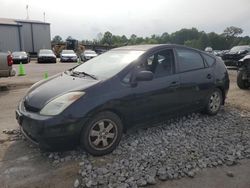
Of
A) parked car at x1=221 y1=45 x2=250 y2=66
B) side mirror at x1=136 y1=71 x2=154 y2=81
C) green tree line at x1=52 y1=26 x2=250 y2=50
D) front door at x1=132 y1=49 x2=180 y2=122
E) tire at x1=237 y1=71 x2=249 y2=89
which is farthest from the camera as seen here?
green tree line at x1=52 y1=26 x2=250 y2=50

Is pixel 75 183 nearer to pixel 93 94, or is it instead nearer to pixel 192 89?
pixel 93 94

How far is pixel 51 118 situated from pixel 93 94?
64 centimetres

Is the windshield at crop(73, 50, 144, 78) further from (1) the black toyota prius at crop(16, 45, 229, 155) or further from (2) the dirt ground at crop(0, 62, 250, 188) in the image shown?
(2) the dirt ground at crop(0, 62, 250, 188)

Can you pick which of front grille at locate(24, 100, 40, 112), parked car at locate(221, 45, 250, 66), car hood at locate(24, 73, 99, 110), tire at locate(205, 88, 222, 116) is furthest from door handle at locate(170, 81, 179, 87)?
parked car at locate(221, 45, 250, 66)

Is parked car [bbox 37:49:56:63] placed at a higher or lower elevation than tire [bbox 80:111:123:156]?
lower

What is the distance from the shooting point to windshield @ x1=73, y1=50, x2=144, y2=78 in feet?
14.1

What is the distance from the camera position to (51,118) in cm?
355

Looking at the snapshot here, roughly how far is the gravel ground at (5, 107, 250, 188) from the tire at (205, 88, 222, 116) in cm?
38

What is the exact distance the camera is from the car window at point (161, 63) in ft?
14.9

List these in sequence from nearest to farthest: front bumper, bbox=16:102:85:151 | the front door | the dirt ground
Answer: the dirt ground, front bumper, bbox=16:102:85:151, the front door

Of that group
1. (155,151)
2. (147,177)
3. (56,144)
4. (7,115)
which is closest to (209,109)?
(155,151)

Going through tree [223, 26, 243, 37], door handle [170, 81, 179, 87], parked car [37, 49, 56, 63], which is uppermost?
tree [223, 26, 243, 37]

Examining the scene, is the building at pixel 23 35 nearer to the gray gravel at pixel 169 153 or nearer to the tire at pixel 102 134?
the gray gravel at pixel 169 153

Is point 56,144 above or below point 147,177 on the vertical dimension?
above
